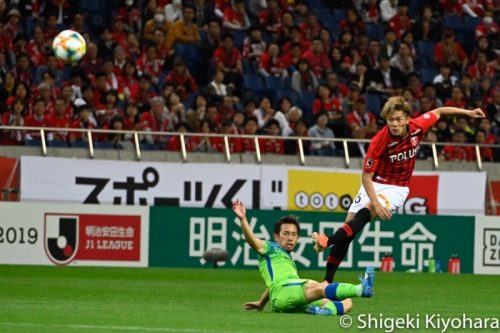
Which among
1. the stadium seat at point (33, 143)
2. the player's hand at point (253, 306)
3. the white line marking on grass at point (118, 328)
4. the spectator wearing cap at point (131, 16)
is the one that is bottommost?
the white line marking on grass at point (118, 328)

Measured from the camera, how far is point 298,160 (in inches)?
926

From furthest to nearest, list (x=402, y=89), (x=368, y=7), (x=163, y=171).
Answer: (x=368, y=7) → (x=402, y=89) → (x=163, y=171)

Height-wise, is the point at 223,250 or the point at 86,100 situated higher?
the point at 86,100

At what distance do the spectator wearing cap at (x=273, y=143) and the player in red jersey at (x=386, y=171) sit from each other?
9.50 m

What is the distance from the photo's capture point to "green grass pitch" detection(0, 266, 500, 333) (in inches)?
417

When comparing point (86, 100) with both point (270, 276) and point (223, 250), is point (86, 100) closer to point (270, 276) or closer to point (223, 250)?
point (223, 250)

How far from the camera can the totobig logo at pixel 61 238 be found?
2142 centimetres

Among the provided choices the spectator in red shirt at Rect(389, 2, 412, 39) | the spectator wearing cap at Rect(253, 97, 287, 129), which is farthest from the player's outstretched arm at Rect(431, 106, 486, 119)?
the spectator in red shirt at Rect(389, 2, 412, 39)

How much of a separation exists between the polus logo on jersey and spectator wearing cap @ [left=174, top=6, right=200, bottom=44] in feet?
16.2

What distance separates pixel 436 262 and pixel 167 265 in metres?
4.93

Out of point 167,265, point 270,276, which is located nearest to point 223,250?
point 167,265

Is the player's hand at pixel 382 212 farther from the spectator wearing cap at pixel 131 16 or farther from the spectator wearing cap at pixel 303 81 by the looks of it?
the spectator wearing cap at pixel 131 16

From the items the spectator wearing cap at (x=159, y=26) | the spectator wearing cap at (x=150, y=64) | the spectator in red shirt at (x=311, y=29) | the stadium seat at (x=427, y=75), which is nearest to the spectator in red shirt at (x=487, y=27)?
the stadium seat at (x=427, y=75)

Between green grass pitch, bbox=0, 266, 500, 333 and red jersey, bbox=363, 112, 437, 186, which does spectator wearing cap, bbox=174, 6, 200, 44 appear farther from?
red jersey, bbox=363, 112, 437, 186
